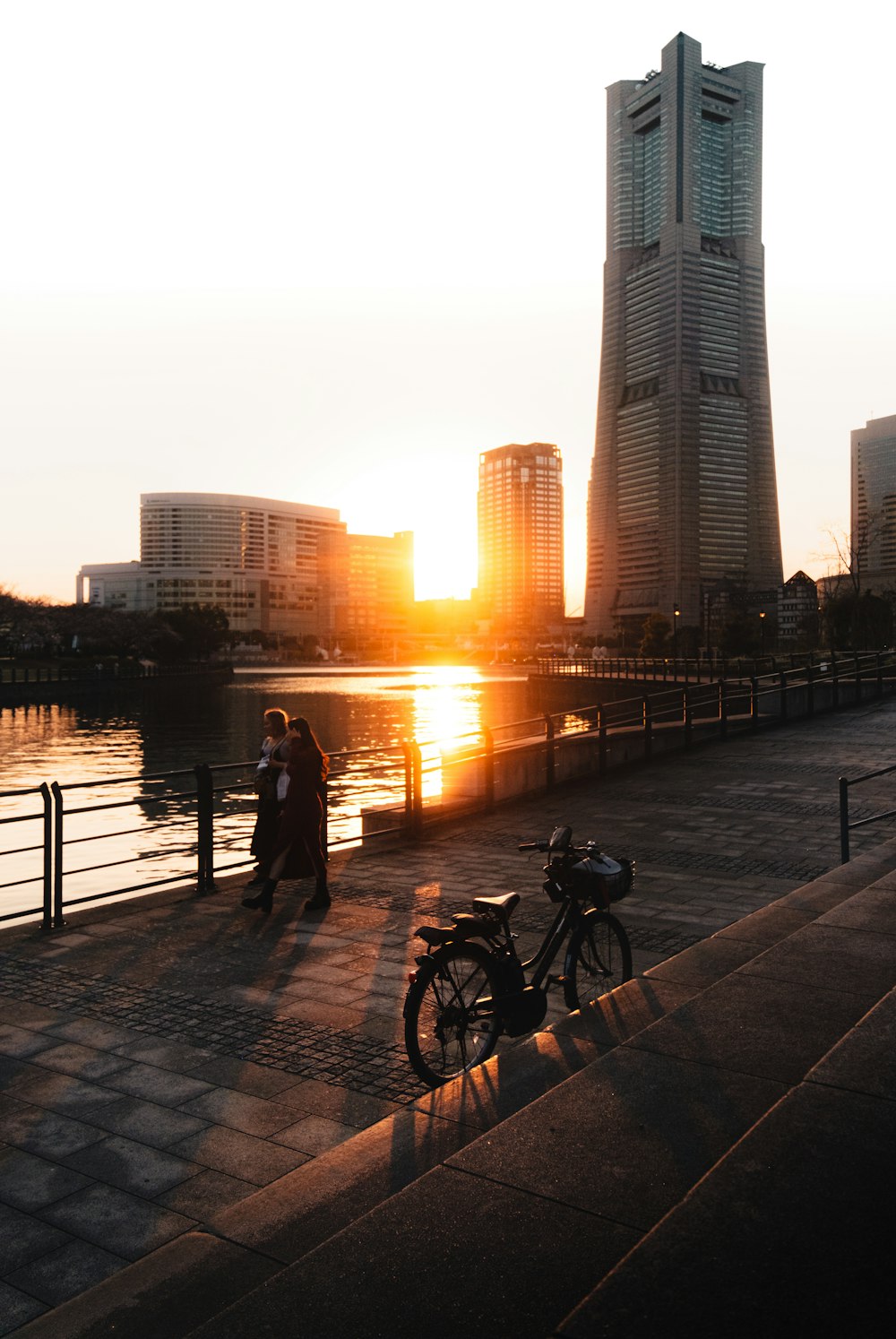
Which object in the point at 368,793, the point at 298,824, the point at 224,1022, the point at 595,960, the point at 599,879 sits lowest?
the point at 368,793

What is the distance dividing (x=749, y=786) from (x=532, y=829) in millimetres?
5555

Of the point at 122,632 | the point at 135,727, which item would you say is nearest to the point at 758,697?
the point at 135,727

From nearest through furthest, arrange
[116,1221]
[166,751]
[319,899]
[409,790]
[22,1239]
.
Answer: [22,1239] < [116,1221] < [319,899] < [409,790] < [166,751]

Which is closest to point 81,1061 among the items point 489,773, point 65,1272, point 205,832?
point 65,1272

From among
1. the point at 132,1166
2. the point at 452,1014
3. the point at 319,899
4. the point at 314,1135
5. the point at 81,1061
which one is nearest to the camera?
the point at 132,1166

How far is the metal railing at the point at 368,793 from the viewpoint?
10359mm

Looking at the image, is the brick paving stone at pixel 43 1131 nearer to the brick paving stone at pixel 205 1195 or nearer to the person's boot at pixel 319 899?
the brick paving stone at pixel 205 1195

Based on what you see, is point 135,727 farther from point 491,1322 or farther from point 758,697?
point 491,1322

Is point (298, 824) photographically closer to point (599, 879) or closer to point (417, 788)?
point (599, 879)

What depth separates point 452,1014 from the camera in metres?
5.51

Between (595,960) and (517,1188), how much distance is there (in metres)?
3.36

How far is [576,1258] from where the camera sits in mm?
3045

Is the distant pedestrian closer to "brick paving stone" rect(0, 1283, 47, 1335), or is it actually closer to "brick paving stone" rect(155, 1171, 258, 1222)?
"brick paving stone" rect(155, 1171, 258, 1222)

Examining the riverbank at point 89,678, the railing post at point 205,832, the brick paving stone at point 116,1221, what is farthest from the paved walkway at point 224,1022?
the riverbank at point 89,678
